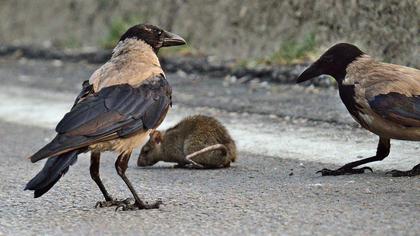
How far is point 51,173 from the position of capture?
488cm

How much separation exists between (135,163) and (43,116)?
227 centimetres

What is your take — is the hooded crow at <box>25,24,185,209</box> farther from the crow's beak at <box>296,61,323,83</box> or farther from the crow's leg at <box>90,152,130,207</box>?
the crow's beak at <box>296,61,323,83</box>

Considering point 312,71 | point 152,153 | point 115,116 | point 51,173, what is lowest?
point 152,153

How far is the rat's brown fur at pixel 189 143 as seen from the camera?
7.04 metres

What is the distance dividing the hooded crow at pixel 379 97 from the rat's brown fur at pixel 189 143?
3.53ft

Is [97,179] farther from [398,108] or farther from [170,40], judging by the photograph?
[398,108]

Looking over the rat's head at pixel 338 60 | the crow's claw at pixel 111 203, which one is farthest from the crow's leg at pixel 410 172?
the crow's claw at pixel 111 203

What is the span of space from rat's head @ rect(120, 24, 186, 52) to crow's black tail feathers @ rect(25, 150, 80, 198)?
46.9 inches

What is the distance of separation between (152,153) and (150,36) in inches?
64.3

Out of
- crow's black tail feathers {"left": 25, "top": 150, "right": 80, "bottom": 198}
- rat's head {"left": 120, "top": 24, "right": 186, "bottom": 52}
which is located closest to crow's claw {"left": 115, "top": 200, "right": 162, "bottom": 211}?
crow's black tail feathers {"left": 25, "top": 150, "right": 80, "bottom": 198}

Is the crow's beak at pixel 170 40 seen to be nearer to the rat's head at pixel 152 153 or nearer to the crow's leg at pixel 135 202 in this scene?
the crow's leg at pixel 135 202

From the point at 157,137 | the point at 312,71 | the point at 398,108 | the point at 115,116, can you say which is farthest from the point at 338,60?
the point at 115,116

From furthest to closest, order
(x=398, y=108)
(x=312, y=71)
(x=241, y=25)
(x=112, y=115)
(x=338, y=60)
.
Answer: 1. (x=241, y=25)
2. (x=312, y=71)
3. (x=338, y=60)
4. (x=398, y=108)
5. (x=112, y=115)

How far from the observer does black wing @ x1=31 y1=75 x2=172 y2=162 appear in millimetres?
4975
